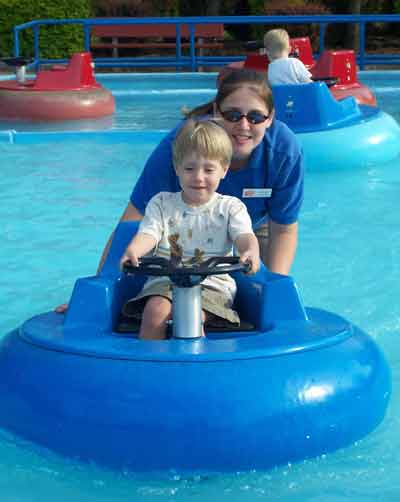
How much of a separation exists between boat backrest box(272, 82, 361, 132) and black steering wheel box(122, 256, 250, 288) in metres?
5.18

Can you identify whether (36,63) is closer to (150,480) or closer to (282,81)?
(282,81)

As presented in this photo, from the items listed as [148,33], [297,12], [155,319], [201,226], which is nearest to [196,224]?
[201,226]

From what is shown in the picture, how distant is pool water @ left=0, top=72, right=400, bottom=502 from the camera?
9.31 feet

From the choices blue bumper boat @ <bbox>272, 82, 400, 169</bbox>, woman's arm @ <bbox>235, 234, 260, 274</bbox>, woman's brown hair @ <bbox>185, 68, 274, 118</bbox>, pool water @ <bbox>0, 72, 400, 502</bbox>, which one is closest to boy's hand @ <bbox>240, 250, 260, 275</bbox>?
woman's arm @ <bbox>235, 234, 260, 274</bbox>

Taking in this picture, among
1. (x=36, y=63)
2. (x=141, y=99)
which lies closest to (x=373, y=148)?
(x=141, y=99)

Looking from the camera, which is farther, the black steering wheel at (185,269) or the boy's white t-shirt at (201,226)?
the boy's white t-shirt at (201,226)

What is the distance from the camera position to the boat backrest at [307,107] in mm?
7855

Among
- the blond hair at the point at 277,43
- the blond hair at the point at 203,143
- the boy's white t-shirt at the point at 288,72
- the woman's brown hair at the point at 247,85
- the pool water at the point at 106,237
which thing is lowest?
the pool water at the point at 106,237

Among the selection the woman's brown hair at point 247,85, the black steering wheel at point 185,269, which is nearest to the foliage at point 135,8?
the woman's brown hair at point 247,85

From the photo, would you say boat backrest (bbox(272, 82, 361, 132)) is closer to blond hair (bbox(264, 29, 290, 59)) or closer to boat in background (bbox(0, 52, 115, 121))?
blond hair (bbox(264, 29, 290, 59))

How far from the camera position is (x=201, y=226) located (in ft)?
10.4

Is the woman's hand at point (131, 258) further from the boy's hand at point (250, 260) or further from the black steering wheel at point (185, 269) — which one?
the boy's hand at point (250, 260)

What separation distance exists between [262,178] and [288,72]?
200 inches

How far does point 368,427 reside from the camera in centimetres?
300
